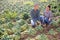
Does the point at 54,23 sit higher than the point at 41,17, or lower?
lower

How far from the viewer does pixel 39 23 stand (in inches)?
339

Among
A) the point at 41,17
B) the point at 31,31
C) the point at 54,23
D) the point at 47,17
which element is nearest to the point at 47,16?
the point at 47,17

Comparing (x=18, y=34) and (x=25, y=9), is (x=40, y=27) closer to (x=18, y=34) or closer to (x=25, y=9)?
(x=18, y=34)

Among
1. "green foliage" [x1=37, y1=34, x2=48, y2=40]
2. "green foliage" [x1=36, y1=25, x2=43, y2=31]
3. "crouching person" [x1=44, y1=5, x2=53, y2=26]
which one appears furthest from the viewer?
"crouching person" [x1=44, y1=5, x2=53, y2=26]

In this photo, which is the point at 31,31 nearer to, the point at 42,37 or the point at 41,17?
the point at 42,37

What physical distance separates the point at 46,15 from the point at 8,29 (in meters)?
1.65

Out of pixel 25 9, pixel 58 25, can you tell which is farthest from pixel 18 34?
pixel 25 9

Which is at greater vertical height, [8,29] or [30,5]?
[30,5]

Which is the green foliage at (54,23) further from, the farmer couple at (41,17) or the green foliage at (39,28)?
the green foliage at (39,28)

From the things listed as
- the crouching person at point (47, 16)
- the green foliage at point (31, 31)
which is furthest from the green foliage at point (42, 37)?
the crouching person at point (47, 16)

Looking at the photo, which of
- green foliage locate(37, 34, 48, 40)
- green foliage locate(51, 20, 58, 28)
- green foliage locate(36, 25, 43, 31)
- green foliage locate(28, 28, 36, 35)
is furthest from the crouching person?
green foliage locate(37, 34, 48, 40)

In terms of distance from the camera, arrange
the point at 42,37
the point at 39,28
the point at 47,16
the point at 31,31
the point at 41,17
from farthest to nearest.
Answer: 1. the point at 41,17
2. the point at 47,16
3. the point at 39,28
4. the point at 31,31
5. the point at 42,37

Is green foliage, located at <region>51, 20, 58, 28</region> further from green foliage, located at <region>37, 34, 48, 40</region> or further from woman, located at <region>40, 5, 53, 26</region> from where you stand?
green foliage, located at <region>37, 34, 48, 40</region>

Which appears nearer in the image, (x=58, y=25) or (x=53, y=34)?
(x=53, y=34)
